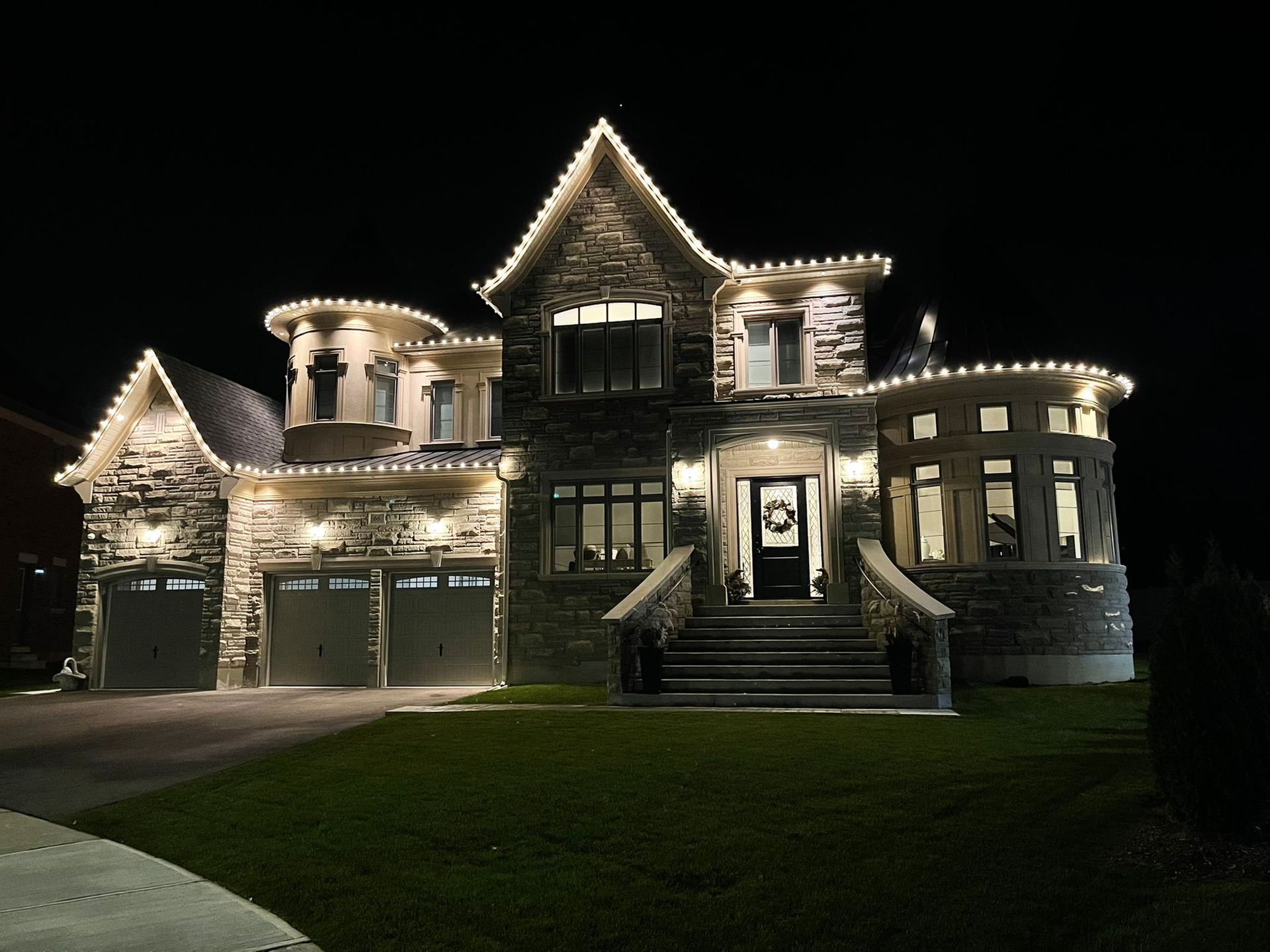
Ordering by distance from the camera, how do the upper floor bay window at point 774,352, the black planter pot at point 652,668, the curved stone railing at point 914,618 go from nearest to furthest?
the curved stone railing at point 914,618 → the black planter pot at point 652,668 → the upper floor bay window at point 774,352

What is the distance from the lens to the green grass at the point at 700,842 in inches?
185

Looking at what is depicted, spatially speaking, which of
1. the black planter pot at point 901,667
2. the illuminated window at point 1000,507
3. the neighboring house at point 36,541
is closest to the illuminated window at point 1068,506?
the illuminated window at point 1000,507

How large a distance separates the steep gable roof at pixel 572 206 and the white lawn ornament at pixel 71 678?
35.3 ft

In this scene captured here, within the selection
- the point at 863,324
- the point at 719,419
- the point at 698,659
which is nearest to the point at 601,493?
the point at 719,419

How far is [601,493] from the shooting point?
17.5 meters

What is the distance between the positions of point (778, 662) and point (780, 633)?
0.87m

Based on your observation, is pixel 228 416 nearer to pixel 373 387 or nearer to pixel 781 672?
pixel 373 387

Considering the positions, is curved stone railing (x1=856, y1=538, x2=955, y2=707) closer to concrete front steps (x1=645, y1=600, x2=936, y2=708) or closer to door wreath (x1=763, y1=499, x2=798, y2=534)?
concrete front steps (x1=645, y1=600, x2=936, y2=708)

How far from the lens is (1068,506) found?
17172 millimetres

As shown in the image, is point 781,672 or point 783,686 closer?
point 783,686

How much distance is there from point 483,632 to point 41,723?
24.5 ft

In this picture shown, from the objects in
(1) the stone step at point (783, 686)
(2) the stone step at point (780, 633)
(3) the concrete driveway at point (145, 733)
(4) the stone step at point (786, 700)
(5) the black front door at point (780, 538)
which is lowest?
(3) the concrete driveway at point (145, 733)

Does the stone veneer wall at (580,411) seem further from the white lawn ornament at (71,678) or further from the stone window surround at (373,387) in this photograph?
the white lawn ornament at (71,678)

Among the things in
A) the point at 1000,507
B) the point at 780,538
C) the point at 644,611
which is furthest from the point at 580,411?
the point at 1000,507
